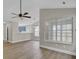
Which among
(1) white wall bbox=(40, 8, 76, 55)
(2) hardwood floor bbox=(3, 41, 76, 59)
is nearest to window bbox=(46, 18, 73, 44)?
(1) white wall bbox=(40, 8, 76, 55)

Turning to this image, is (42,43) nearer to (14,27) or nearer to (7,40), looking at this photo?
(14,27)

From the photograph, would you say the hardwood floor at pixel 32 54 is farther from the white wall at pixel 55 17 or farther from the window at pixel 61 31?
the window at pixel 61 31

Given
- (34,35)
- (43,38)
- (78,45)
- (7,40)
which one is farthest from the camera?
(34,35)

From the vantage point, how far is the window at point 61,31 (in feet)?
20.0

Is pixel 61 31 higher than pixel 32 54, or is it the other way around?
pixel 61 31

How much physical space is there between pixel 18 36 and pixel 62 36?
609 cm

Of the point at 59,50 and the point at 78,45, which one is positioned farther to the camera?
the point at 59,50

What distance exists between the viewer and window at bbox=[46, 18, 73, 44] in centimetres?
608

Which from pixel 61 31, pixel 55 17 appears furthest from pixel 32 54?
pixel 55 17

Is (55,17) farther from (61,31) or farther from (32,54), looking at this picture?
(32,54)

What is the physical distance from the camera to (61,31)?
660cm

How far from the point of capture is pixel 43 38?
7.72 metres

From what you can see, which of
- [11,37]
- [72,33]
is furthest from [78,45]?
[11,37]

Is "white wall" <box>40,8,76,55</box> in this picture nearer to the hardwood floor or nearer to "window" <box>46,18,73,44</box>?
"window" <box>46,18,73,44</box>
